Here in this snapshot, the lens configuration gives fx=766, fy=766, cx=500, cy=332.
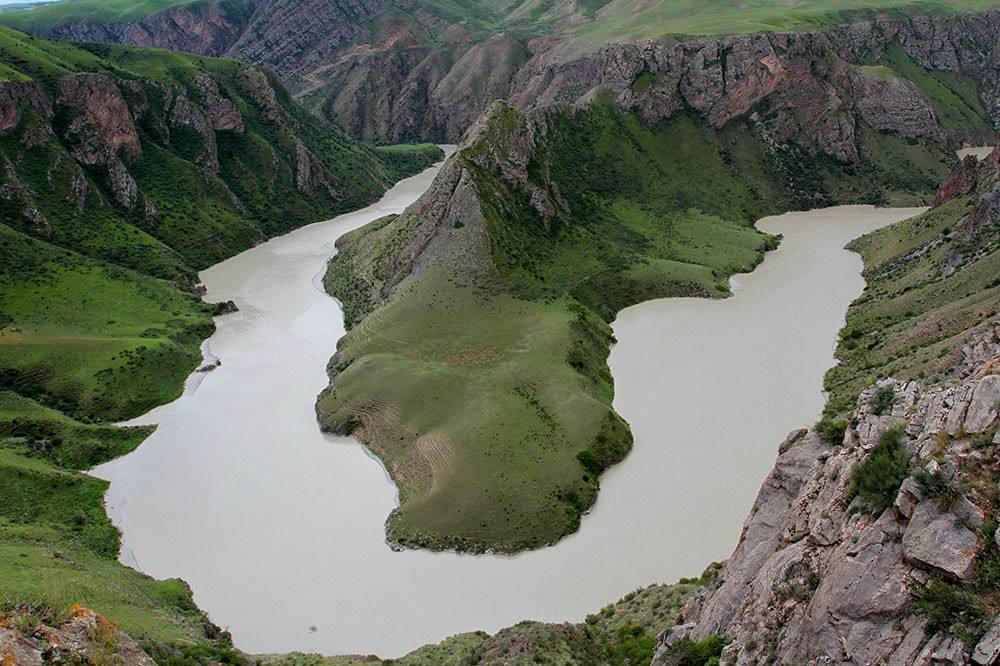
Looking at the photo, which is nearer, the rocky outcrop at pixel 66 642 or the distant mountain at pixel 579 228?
the rocky outcrop at pixel 66 642

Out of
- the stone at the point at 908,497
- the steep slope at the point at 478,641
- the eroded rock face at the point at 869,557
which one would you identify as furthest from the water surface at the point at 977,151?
the stone at the point at 908,497

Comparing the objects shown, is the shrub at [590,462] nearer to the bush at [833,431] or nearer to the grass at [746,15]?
the bush at [833,431]

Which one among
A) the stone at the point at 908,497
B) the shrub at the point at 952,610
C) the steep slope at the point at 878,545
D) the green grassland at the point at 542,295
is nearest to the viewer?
the shrub at the point at 952,610

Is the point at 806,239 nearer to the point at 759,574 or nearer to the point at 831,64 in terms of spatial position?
the point at 831,64

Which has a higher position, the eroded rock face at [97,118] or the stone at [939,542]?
the eroded rock face at [97,118]

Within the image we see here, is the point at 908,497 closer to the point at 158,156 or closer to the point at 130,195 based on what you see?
the point at 130,195

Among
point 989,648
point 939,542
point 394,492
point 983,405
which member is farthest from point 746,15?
point 989,648

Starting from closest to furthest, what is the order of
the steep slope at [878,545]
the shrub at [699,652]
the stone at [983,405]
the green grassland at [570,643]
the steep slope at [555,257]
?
the steep slope at [878,545], the stone at [983,405], the shrub at [699,652], the green grassland at [570,643], the steep slope at [555,257]
